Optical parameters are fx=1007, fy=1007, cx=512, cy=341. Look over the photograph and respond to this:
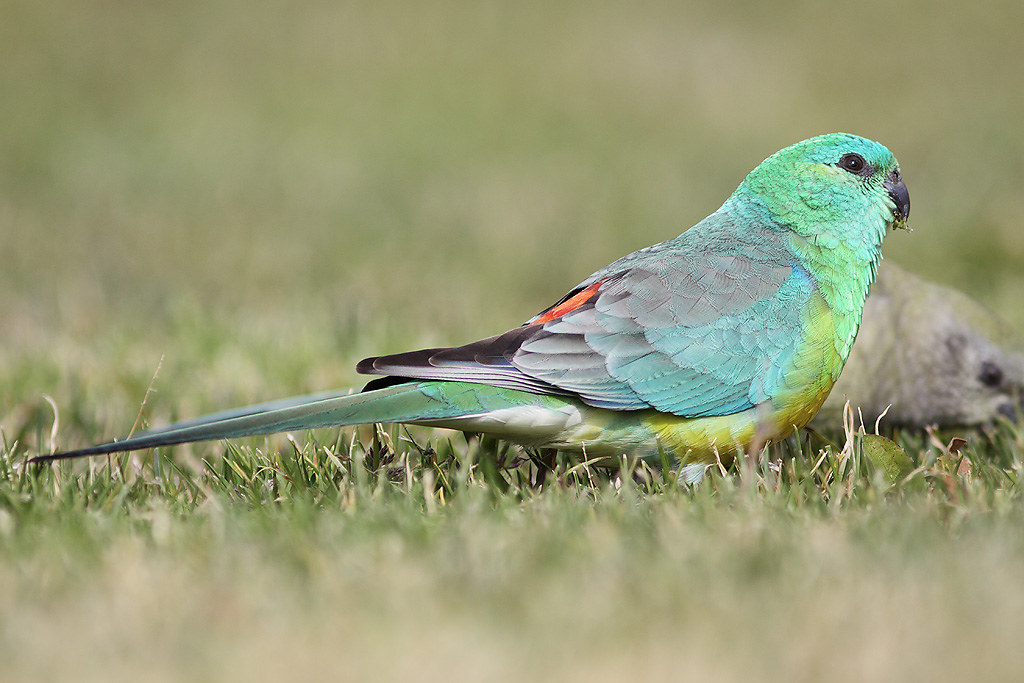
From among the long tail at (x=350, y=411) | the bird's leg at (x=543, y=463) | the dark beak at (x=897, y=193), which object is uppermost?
the dark beak at (x=897, y=193)

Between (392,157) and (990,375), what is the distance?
6.08 metres

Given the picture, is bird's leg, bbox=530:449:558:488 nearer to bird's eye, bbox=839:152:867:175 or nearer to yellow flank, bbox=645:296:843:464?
yellow flank, bbox=645:296:843:464

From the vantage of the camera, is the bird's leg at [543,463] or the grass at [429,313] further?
the bird's leg at [543,463]

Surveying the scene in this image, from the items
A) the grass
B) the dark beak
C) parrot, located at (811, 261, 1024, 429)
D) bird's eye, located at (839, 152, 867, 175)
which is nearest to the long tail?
the grass

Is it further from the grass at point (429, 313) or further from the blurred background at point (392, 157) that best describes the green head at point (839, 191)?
the blurred background at point (392, 157)

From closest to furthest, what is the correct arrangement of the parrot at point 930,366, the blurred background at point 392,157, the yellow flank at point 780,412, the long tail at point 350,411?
the long tail at point 350,411 → the yellow flank at point 780,412 → the parrot at point 930,366 → the blurred background at point 392,157

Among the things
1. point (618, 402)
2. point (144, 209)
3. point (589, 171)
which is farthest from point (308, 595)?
point (589, 171)

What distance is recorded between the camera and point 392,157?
8859 mm

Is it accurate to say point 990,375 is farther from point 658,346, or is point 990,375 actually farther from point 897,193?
point 658,346

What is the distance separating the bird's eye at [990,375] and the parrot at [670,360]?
1064 mm

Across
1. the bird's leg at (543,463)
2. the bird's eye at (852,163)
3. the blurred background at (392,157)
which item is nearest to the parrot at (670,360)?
the bird's eye at (852,163)

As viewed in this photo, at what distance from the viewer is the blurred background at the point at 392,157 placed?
4.93m

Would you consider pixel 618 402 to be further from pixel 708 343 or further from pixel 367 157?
pixel 367 157

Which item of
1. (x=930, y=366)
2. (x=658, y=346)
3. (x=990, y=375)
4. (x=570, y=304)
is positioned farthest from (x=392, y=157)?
(x=658, y=346)
